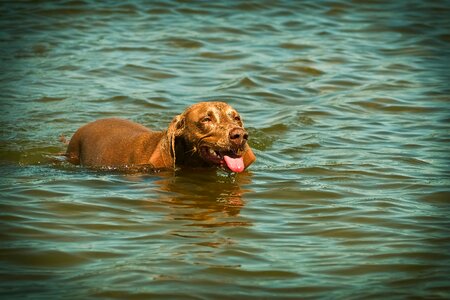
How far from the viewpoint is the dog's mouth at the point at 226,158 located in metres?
9.15

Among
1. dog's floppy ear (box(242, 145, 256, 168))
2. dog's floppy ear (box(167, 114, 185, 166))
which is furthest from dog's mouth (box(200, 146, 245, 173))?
dog's floppy ear (box(167, 114, 185, 166))

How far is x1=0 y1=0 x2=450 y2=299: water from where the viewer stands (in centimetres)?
624

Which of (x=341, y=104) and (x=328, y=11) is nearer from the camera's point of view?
(x=341, y=104)

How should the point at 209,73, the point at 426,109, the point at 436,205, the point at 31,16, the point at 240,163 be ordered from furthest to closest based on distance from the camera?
the point at 31,16 → the point at 209,73 → the point at 426,109 → the point at 240,163 → the point at 436,205

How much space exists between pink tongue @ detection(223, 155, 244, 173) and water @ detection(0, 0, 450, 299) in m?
0.17

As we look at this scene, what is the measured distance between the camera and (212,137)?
361 inches

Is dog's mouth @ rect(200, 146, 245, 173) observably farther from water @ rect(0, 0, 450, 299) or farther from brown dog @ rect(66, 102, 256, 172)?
water @ rect(0, 0, 450, 299)

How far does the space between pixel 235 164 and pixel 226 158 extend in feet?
0.45

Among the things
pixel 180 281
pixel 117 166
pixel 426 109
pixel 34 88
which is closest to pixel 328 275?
pixel 180 281

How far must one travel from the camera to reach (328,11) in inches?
790

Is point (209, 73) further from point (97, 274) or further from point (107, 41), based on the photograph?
point (97, 274)

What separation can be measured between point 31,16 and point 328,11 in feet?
21.8

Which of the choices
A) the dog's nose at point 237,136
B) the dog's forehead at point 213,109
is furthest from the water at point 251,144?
the dog's forehead at point 213,109

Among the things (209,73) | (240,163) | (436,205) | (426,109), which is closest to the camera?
(436,205)
